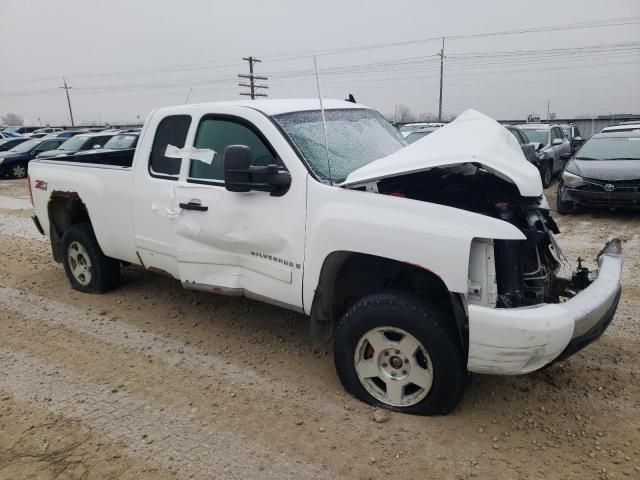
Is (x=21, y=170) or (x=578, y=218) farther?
(x=21, y=170)

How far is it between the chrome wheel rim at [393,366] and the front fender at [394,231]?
18.7 inches

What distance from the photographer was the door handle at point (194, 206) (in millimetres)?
3763

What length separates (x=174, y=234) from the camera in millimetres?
4051

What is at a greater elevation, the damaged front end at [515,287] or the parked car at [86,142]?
the damaged front end at [515,287]

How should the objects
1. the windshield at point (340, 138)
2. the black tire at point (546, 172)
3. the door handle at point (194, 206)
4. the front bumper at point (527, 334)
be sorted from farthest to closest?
the black tire at point (546, 172)
the door handle at point (194, 206)
the windshield at point (340, 138)
the front bumper at point (527, 334)

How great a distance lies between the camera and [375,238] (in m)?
2.91

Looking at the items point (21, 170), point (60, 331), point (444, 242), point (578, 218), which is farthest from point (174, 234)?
point (21, 170)

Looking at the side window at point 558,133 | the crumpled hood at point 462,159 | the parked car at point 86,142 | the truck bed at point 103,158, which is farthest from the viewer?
the parked car at point 86,142

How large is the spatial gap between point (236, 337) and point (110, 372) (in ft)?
3.38

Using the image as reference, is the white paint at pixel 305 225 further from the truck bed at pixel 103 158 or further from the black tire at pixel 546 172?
the black tire at pixel 546 172

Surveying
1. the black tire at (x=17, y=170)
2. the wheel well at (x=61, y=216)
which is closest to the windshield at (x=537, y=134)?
the wheel well at (x=61, y=216)

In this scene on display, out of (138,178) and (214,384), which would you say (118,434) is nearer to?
(214,384)

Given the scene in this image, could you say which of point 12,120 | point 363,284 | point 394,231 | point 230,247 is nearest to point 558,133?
point 363,284

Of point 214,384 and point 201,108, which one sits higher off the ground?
point 201,108
